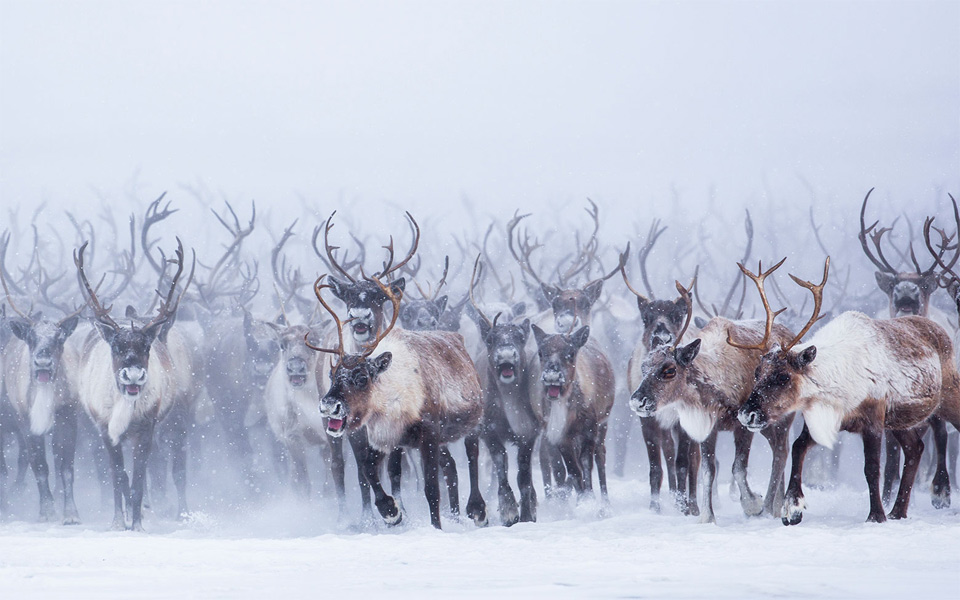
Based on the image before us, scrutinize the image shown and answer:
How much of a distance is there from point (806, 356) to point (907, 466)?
4.63 feet

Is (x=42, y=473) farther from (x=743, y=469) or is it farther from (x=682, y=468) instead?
(x=743, y=469)

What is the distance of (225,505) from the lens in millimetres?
11086

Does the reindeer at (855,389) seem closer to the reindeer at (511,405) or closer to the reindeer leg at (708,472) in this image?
the reindeer leg at (708,472)

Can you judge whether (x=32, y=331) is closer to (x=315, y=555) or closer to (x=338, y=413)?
(x=338, y=413)

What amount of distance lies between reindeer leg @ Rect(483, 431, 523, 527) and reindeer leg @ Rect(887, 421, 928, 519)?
2954 millimetres

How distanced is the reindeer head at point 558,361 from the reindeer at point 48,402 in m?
4.56

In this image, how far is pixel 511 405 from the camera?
9.46 m

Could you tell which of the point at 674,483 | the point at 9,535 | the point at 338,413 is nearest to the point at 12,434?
the point at 9,535

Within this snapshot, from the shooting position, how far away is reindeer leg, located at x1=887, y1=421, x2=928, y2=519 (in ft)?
25.1

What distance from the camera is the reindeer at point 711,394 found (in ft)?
25.5

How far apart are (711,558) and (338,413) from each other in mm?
2763

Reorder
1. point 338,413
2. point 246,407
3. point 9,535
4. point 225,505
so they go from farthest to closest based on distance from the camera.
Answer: point 246,407, point 225,505, point 9,535, point 338,413

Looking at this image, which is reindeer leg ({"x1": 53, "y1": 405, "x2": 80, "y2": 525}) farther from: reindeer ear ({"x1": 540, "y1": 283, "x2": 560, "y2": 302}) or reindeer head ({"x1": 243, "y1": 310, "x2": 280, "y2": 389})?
reindeer ear ({"x1": 540, "y1": 283, "x2": 560, "y2": 302})

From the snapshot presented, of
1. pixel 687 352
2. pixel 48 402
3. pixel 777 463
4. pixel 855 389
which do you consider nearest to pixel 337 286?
pixel 687 352
